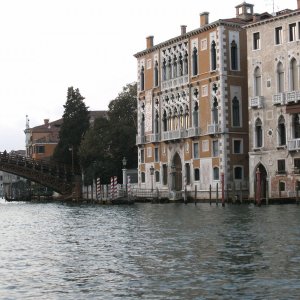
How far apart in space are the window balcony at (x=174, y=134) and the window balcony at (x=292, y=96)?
9.60 metres

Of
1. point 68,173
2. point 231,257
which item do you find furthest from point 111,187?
point 231,257

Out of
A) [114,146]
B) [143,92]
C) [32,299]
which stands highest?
[143,92]

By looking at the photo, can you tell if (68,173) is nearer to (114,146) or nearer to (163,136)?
(114,146)

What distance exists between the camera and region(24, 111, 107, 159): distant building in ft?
307

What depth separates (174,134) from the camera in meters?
Result: 49.5

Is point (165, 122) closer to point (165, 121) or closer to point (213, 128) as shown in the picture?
point (165, 121)

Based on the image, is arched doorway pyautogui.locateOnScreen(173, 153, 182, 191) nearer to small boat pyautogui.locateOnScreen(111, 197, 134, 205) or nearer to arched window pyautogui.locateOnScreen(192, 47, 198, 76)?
small boat pyautogui.locateOnScreen(111, 197, 134, 205)

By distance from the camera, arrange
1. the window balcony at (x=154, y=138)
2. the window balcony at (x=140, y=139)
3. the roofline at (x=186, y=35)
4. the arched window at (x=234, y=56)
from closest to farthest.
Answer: the roofline at (x=186, y=35)
the arched window at (x=234, y=56)
the window balcony at (x=154, y=138)
the window balcony at (x=140, y=139)

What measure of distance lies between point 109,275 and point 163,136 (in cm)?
3856

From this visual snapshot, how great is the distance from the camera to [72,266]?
13.7 metres

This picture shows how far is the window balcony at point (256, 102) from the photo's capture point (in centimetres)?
4238

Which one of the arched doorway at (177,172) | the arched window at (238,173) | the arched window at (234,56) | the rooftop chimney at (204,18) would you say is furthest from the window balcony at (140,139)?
the arched window at (234,56)

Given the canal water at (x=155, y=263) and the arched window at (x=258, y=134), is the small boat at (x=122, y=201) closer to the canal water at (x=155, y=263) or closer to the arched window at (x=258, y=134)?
the arched window at (x=258, y=134)

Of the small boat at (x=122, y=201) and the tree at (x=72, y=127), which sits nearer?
the small boat at (x=122, y=201)
